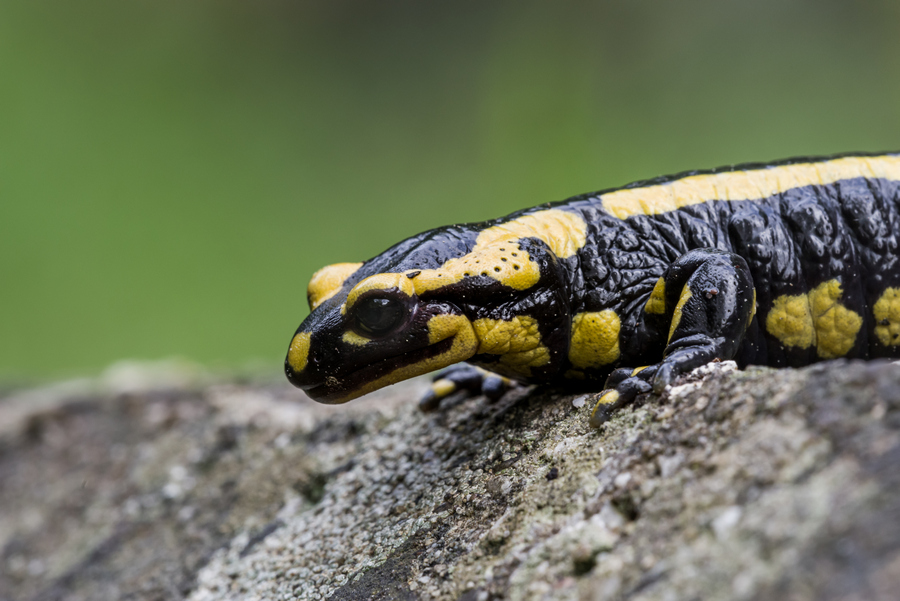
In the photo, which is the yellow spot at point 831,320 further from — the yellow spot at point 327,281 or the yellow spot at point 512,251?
the yellow spot at point 327,281

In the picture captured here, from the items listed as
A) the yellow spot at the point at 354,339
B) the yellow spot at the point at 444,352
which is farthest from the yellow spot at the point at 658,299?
the yellow spot at the point at 354,339

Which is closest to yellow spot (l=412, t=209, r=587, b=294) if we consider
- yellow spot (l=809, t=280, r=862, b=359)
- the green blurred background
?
yellow spot (l=809, t=280, r=862, b=359)

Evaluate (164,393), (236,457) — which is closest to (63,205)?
(164,393)

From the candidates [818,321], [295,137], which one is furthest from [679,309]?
[295,137]

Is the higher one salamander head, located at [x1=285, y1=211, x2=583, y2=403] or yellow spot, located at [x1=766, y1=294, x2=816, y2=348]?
salamander head, located at [x1=285, y1=211, x2=583, y2=403]

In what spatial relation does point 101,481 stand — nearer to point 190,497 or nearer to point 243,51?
point 190,497

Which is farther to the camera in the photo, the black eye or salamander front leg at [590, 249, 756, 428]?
the black eye

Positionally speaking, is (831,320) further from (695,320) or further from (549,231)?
(549,231)

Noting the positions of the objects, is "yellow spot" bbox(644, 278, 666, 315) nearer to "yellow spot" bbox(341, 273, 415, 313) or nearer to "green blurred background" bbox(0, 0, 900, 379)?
"yellow spot" bbox(341, 273, 415, 313)
